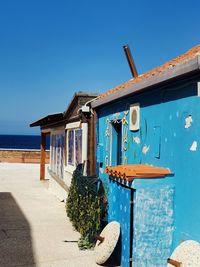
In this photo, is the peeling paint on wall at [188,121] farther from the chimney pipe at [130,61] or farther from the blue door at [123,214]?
the chimney pipe at [130,61]

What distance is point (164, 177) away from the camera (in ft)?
17.6

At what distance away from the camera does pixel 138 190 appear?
17.4 feet

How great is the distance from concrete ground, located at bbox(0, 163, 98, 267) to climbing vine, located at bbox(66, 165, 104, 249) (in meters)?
0.25

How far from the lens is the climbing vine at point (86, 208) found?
7.21m

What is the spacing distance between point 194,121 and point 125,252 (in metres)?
2.21

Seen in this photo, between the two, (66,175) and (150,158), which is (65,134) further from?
(150,158)

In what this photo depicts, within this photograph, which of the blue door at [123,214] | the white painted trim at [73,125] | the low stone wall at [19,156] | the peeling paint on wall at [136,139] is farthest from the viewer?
the low stone wall at [19,156]

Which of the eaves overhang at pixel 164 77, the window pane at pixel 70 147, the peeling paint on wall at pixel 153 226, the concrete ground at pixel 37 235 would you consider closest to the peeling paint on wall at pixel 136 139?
the eaves overhang at pixel 164 77

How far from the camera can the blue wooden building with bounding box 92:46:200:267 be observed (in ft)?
16.0

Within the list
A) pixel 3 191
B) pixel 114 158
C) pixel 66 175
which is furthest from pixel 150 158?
pixel 3 191

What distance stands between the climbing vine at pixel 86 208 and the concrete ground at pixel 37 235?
0.25m

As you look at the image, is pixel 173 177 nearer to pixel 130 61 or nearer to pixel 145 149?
pixel 145 149

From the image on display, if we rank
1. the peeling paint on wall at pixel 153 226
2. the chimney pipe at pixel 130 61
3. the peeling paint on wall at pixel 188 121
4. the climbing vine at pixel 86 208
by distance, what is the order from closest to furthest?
the peeling paint on wall at pixel 188 121
the peeling paint on wall at pixel 153 226
the climbing vine at pixel 86 208
the chimney pipe at pixel 130 61

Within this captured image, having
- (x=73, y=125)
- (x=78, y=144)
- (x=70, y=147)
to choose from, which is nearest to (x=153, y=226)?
(x=78, y=144)
